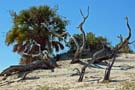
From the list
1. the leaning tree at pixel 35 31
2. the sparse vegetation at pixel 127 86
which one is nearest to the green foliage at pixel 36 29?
the leaning tree at pixel 35 31

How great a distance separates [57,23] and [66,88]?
14315 mm

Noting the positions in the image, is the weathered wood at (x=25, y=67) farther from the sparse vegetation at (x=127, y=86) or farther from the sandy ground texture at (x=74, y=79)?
the sparse vegetation at (x=127, y=86)

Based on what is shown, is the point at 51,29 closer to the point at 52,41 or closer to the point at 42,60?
the point at 52,41

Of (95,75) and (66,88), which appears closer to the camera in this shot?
(66,88)

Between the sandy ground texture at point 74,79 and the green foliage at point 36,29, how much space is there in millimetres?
4968

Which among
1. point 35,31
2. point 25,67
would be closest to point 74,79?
point 25,67

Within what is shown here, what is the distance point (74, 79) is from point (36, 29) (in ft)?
37.2

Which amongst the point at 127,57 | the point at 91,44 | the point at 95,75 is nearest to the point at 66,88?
the point at 95,75

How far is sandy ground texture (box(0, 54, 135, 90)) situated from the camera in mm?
20453

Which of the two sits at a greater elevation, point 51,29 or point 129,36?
point 51,29

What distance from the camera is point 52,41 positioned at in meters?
34.2

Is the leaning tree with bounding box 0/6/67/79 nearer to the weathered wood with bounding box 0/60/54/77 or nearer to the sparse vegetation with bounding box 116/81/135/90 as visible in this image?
the weathered wood with bounding box 0/60/54/77

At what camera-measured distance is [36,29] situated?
111 ft

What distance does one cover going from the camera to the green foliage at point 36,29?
33.6m
